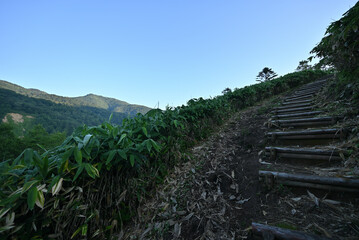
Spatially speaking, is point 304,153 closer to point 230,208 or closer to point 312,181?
point 312,181

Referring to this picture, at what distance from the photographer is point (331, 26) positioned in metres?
2.14

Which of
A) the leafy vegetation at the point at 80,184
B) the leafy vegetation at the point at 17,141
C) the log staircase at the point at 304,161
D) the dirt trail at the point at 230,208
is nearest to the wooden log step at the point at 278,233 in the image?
the log staircase at the point at 304,161

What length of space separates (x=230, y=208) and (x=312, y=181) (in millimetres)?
917

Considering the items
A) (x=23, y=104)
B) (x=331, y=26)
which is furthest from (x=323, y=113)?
(x=23, y=104)

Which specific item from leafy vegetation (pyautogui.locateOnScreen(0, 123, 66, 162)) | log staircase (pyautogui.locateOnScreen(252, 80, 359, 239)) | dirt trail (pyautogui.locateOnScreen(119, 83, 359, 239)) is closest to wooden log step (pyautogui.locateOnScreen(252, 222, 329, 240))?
log staircase (pyautogui.locateOnScreen(252, 80, 359, 239))

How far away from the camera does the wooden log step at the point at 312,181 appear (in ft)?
4.29

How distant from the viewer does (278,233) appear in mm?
1108

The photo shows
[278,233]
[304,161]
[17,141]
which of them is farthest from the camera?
[17,141]

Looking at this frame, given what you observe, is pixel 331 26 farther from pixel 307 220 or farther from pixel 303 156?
pixel 307 220

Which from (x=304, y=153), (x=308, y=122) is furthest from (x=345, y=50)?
(x=304, y=153)

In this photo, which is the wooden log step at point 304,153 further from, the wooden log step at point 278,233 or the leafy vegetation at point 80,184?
the leafy vegetation at point 80,184

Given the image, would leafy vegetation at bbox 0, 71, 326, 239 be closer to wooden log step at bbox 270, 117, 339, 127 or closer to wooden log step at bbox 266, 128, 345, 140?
wooden log step at bbox 266, 128, 345, 140

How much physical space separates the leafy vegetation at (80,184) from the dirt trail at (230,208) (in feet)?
0.90

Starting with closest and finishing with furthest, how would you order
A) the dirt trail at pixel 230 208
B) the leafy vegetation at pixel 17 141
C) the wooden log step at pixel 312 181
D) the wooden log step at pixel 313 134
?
the dirt trail at pixel 230 208, the wooden log step at pixel 312 181, the wooden log step at pixel 313 134, the leafy vegetation at pixel 17 141
